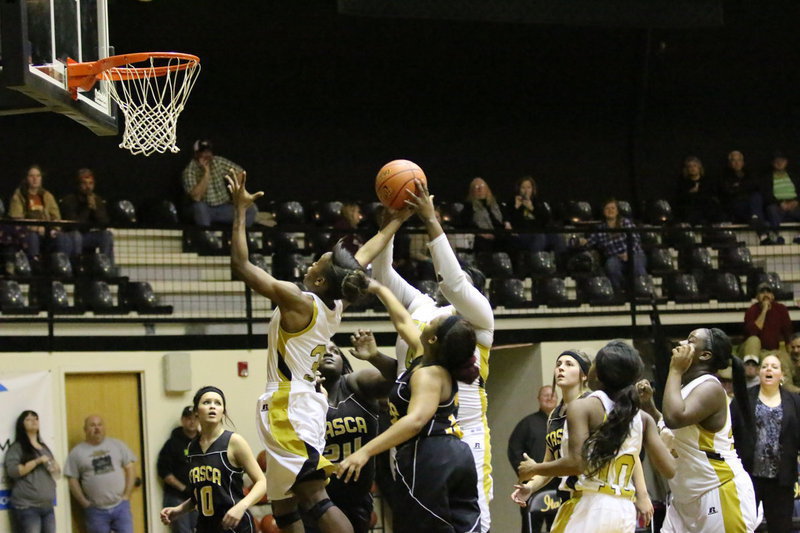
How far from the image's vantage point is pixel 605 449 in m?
5.80

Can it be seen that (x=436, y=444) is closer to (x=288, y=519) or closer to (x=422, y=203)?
(x=288, y=519)

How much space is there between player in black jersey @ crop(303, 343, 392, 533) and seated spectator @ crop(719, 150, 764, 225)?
10487 mm

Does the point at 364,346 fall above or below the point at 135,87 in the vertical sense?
below

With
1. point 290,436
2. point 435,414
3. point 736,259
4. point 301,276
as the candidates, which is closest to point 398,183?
point 290,436

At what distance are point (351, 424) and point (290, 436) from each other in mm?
1053

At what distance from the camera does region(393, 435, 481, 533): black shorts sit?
5.54 meters

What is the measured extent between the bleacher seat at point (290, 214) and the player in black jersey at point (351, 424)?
302 inches

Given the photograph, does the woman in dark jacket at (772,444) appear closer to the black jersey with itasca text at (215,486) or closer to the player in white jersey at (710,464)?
the player in white jersey at (710,464)

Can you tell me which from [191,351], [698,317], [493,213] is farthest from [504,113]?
[191,351]

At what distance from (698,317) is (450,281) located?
875 centimetres

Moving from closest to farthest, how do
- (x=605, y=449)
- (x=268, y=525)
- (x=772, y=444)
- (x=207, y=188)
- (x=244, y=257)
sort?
(x=605, y=449) < (x=244, y=257) < (x=772, y=444) < (x=268, y=525) < (x=207, y=188)

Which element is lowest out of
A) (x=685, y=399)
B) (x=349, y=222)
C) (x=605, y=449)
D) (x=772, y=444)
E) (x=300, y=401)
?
(x=772, y=444)

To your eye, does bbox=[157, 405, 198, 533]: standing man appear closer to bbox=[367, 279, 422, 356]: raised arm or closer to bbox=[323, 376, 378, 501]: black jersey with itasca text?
bbox=[323, 376, 378, 501]: black jersey with itasca text

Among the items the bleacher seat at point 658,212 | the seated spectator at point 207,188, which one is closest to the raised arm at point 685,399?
the seated spectator at point 207,188
